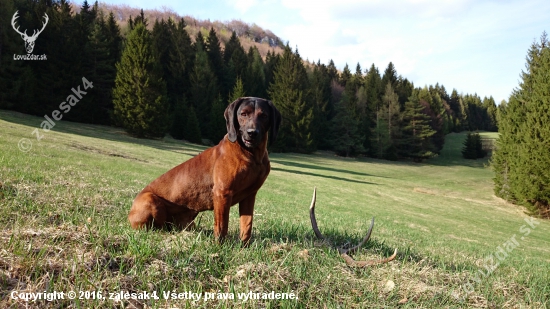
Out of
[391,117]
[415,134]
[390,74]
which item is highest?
[390,74]

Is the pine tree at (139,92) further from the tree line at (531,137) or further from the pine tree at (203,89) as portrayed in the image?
the tree line at (531,137)

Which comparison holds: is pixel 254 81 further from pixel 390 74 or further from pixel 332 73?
pixel 332 73

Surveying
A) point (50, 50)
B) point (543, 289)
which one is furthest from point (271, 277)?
point (50, 50)

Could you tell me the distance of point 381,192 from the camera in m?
25.6

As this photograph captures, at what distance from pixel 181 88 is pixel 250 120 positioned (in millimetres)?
58947

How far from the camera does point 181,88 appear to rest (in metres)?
59.0

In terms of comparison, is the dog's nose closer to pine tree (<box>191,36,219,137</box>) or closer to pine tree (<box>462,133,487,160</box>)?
pine tree (<box>191,36,219,137</box>)

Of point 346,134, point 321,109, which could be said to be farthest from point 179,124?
point 321,109

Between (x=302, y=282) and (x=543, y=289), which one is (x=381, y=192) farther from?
(x=302, y=282)

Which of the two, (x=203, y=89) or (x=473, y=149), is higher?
(x=203, y=89)

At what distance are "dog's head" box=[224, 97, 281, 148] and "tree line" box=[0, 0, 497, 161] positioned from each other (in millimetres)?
38466

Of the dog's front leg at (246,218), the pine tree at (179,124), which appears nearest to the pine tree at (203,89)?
the pine tree at (179,124)

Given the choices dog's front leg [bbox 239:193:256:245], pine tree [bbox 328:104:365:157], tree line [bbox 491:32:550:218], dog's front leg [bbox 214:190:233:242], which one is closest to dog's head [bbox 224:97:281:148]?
dog's front leg [bbox 214:190:233:242]

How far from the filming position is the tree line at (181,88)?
130 ft
